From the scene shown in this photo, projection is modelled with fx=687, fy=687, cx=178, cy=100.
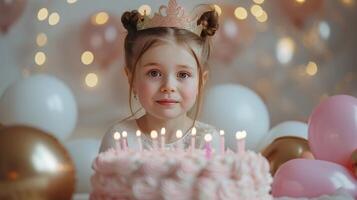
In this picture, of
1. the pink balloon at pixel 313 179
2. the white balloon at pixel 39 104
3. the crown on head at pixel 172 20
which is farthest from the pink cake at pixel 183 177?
the white balloon at pixel 39 104

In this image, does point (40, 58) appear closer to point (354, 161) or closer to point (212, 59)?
point (212, 59)

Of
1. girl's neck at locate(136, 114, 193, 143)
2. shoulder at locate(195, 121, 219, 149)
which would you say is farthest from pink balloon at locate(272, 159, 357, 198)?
girl's neck at locate(136, 114, 193, 143)

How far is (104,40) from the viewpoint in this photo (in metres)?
2.53

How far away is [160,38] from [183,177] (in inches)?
29.5

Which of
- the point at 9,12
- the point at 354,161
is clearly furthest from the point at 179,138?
the point at 9,12

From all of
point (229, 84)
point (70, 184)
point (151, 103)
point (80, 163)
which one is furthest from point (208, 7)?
point (70, 184)

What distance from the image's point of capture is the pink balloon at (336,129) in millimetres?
2129

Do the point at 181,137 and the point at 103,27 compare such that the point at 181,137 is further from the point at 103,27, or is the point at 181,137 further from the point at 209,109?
the point at 103,27

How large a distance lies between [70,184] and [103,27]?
89 centimetres

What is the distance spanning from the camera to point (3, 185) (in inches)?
65.6

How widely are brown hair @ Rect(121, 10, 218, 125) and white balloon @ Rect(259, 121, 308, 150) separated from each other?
1.57 feet

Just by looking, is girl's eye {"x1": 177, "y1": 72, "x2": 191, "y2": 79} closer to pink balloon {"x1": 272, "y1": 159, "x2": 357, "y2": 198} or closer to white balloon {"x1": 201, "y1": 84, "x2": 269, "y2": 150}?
white balloon {"x1": 201, "y1": 84, "x2": 269, "y2": 150}

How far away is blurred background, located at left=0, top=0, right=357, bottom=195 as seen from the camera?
8.30 ft

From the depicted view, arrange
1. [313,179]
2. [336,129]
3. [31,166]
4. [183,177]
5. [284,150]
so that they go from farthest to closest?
1. [284,150]
2. [336,129]
3. [313,179]
4. [31,166]
5. [183,177]
